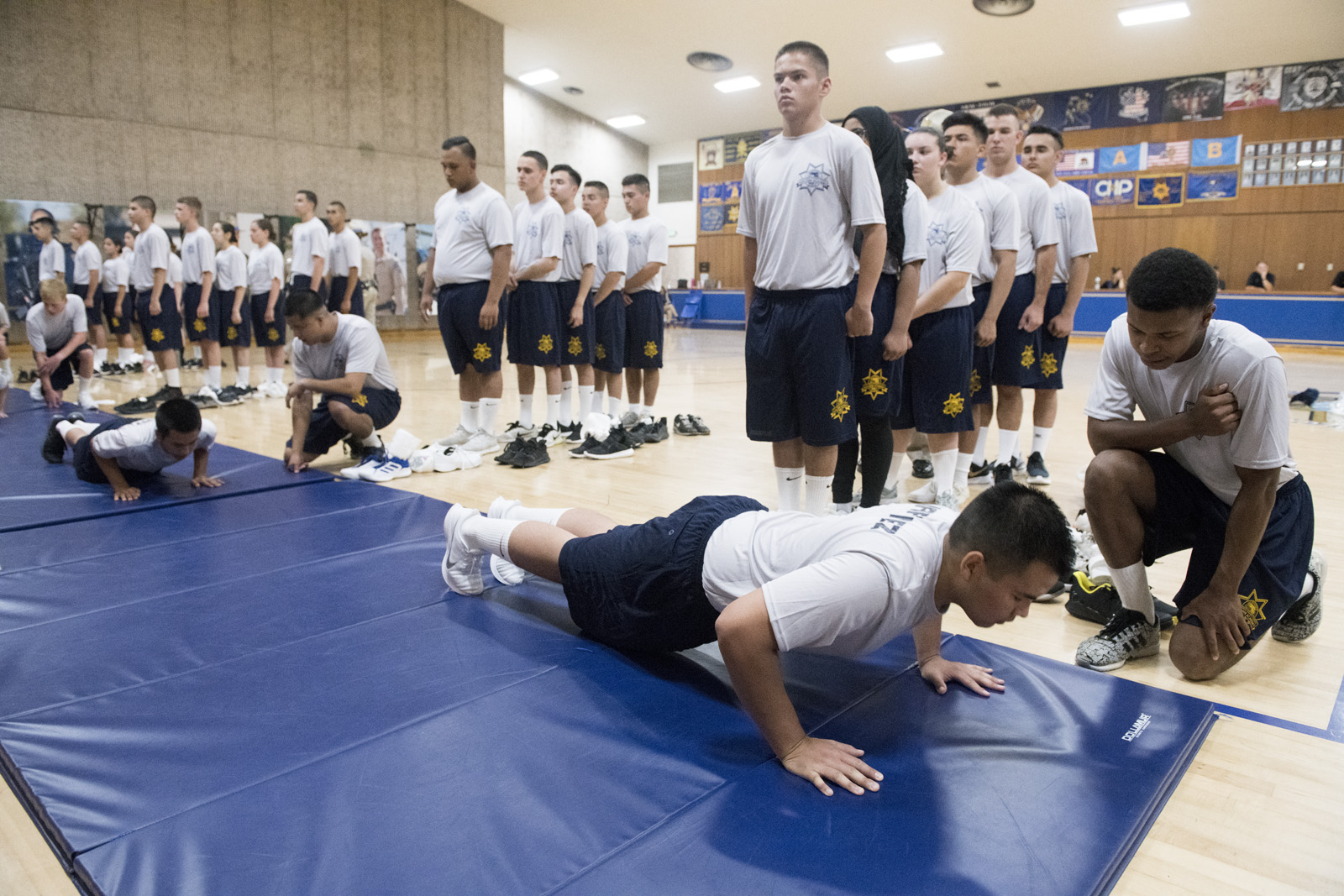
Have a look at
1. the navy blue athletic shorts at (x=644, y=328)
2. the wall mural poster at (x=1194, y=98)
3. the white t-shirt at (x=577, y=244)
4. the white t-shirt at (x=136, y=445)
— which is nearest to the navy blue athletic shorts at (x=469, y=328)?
the white t-shirt at (x=577, y=244)

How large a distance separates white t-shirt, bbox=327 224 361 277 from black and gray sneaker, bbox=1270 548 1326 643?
7.65 m

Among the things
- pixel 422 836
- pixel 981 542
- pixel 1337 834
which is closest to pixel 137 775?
pixel 422 836

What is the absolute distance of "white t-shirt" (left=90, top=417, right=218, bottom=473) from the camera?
3.94 m

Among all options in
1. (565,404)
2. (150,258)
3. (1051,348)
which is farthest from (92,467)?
(1051,348)

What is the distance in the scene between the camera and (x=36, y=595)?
2.73 metres

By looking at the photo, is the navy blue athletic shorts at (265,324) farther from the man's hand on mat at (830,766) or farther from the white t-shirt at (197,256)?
the man's hand on mat at (830,766)

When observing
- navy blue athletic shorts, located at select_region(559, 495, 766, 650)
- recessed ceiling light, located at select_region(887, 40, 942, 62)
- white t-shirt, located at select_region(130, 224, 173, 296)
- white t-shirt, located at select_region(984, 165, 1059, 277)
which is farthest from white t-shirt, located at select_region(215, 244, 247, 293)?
recessed ceiling light, located at select_region(887, 40, 942, 62)

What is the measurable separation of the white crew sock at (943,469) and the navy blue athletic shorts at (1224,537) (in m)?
1.47

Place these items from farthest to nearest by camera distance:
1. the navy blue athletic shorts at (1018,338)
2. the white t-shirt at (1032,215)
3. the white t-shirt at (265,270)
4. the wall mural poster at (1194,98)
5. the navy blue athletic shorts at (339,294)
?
the wall mural poster at (1194,98) < the navy blue athletic shorts at (339,294) < the white t-shirt at (265,270) < the navy blue athletic shorts at (1018,338) < the white t-shirt at (1032,215)

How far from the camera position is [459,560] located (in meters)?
2.71

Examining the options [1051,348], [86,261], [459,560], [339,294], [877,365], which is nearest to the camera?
[459,560]

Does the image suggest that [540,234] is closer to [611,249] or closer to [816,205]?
[611,249]

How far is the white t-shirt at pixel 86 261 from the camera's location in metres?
9.47

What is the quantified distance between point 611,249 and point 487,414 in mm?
1466
